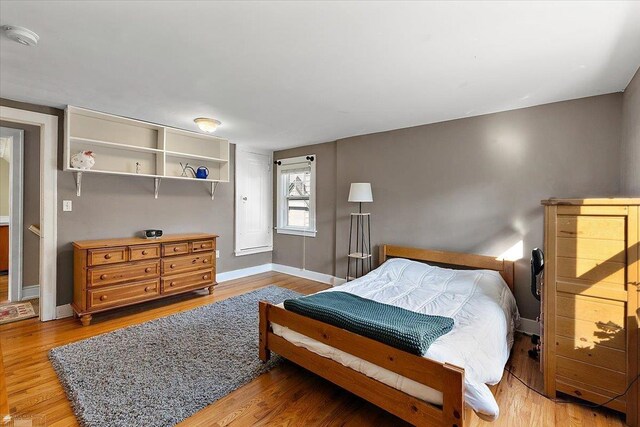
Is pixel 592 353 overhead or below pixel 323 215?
below

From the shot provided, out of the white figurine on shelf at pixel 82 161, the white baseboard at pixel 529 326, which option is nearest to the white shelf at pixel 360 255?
the white baseboard at pixel 529 326

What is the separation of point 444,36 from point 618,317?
197 cm

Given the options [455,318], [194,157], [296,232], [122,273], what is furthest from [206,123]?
[455,318]

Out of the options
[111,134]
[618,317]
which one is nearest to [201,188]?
[111,134]

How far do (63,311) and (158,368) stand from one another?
1.86 m

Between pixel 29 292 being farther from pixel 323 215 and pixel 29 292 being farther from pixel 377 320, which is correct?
pixel 377 320

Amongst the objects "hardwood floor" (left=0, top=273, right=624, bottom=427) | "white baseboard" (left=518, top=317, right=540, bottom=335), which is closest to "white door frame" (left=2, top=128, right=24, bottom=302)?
"hardwood floor" (left=0, top=273, right=624, bottom=427)

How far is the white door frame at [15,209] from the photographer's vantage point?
3.68m

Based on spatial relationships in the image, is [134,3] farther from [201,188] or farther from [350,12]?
[201,188]

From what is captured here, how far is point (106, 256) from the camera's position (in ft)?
10.2

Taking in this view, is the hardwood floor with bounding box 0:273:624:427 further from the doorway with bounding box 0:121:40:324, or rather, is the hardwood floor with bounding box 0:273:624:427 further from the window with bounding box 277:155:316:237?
the window with bounding box 277:155:316:237

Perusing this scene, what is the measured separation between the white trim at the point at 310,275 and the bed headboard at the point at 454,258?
0.99 m

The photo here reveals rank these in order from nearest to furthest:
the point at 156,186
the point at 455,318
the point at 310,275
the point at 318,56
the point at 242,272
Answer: the point at 318,56
the point at 455,318
the point at 156,186
the point at 310,275
the point at 242,272

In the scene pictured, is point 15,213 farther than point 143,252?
Yes
